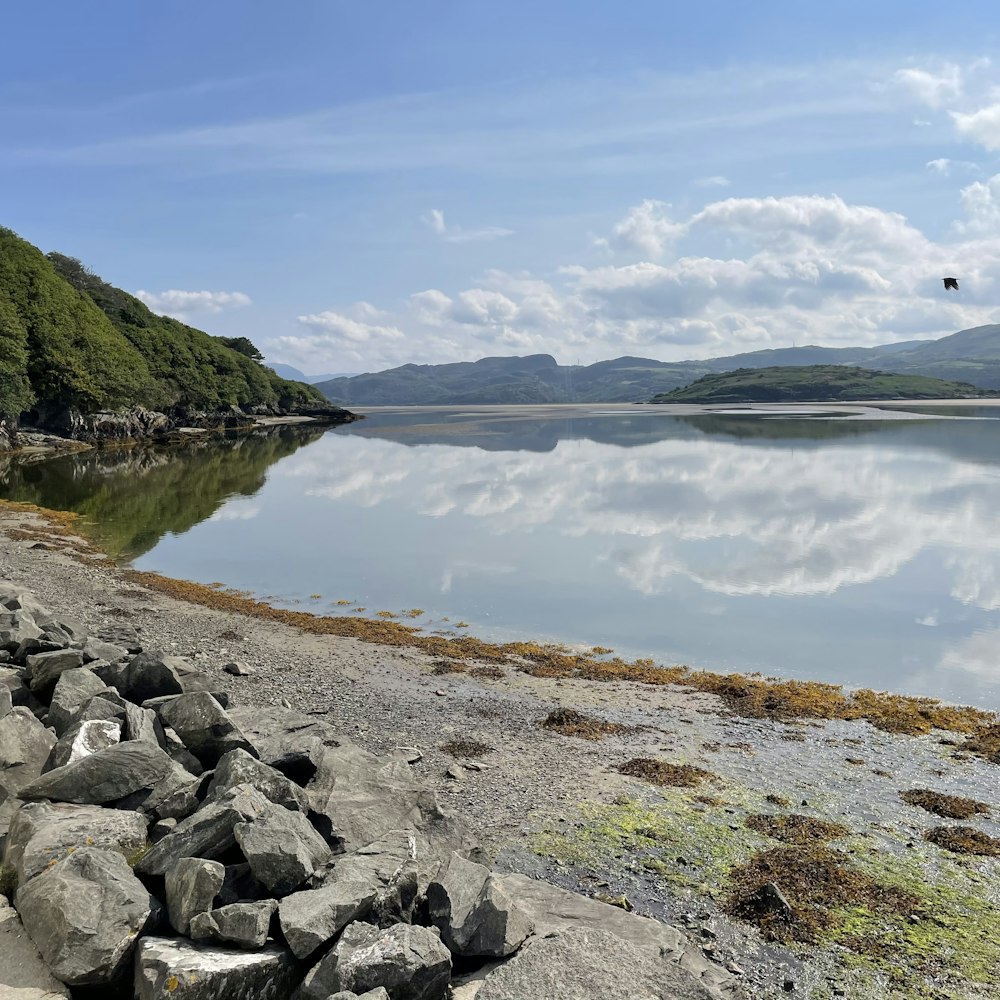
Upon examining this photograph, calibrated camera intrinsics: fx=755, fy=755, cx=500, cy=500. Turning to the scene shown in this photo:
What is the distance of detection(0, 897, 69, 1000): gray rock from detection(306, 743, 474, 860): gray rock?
3214 millimetres

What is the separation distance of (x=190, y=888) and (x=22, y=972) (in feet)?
5.13

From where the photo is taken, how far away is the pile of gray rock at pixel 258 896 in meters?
6.89

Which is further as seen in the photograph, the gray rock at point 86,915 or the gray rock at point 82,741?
the gray rock at point 82,741

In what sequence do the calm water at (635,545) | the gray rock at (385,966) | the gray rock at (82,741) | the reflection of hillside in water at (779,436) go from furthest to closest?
1. the reflection of hillside in water at (779,436)
2. the calm water at (635,545)
3. the gray rock at (82,741)
4. the gray rock at (385,966)

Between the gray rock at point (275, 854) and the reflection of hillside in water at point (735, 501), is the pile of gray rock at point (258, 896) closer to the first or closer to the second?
the gray rock at point (275, 854)

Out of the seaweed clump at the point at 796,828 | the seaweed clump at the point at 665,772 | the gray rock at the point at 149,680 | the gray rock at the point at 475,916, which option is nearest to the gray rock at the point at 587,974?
the gray rock at the point at 475,916

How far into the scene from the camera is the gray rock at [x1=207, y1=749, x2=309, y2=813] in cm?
930

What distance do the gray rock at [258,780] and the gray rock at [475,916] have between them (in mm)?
2310

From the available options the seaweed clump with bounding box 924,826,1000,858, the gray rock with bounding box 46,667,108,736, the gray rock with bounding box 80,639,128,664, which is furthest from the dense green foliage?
the seaweed clump with bounding box 924,826,1000,858

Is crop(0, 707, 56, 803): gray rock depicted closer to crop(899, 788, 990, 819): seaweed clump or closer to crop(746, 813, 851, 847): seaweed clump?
crop(746, 813, 851, 847): seaweed clump

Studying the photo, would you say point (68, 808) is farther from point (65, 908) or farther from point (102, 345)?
point (102, 345)

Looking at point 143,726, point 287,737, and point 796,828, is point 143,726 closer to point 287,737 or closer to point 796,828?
point 287,737

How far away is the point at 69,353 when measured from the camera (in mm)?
92688

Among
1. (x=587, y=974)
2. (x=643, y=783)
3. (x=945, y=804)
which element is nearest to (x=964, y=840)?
(x=945, y=804)
